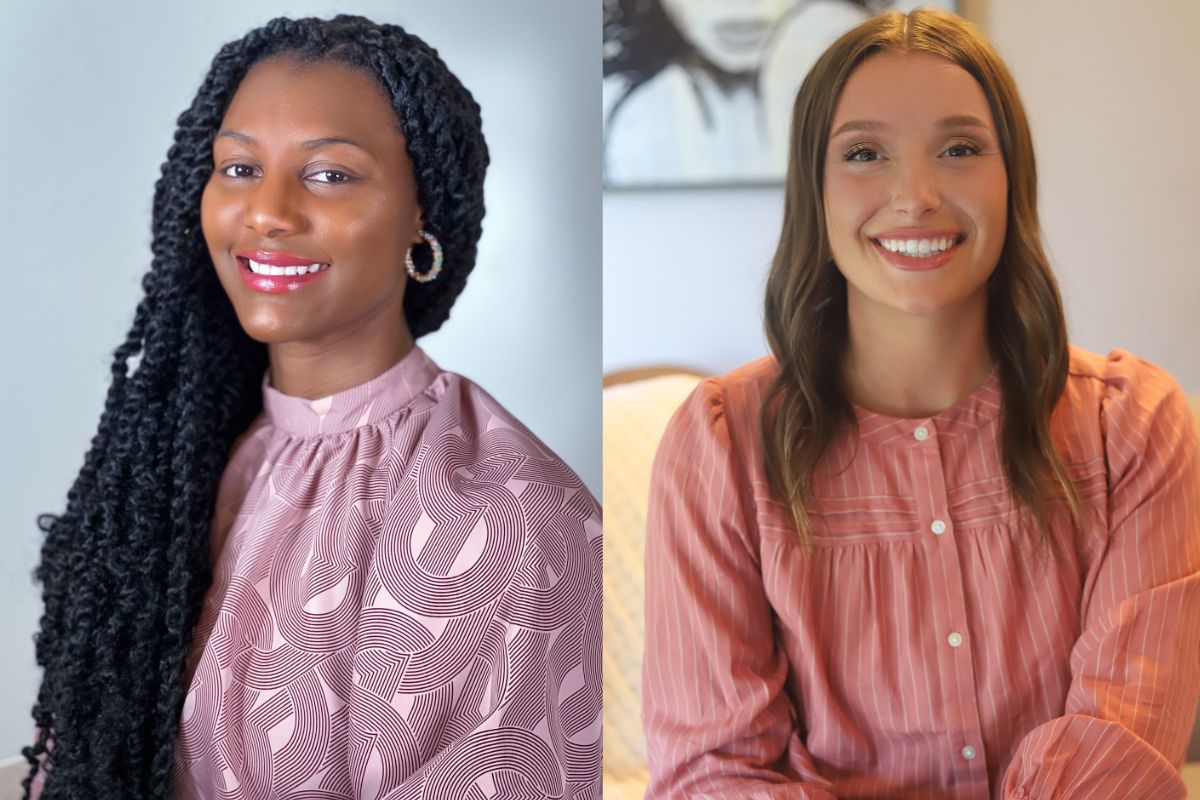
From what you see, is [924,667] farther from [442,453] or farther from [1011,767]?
[442,453]

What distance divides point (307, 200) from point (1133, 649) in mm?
825

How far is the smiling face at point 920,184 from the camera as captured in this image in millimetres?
1015

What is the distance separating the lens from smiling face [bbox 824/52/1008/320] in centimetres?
101

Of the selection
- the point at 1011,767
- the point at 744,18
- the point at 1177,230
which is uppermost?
the point at 744,18

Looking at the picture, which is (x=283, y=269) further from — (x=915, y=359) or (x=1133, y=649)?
(x=1133, y=649)

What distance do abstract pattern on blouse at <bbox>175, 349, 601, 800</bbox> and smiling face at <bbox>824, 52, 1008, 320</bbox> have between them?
1.25 ft

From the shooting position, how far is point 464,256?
4.19 ft

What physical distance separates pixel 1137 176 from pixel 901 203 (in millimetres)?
241

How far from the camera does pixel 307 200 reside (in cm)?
119

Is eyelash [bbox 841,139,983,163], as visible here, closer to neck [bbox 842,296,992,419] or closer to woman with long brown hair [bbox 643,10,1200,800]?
woman with long brown hair [bbox 643,10,1200,800]

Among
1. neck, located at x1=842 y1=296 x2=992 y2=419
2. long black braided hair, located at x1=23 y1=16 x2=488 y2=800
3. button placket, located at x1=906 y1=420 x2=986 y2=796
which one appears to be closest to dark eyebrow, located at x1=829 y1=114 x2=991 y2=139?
neck, located at x1=842 y1=296 x2=992 y2=419

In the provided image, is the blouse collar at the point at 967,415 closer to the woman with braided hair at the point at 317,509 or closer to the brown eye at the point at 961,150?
the brown eye at the point at 961,150

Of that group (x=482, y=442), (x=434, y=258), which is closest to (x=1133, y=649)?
(x=482, y=442)

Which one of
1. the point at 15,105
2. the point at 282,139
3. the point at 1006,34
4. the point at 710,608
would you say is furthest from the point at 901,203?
the point at 15,105
